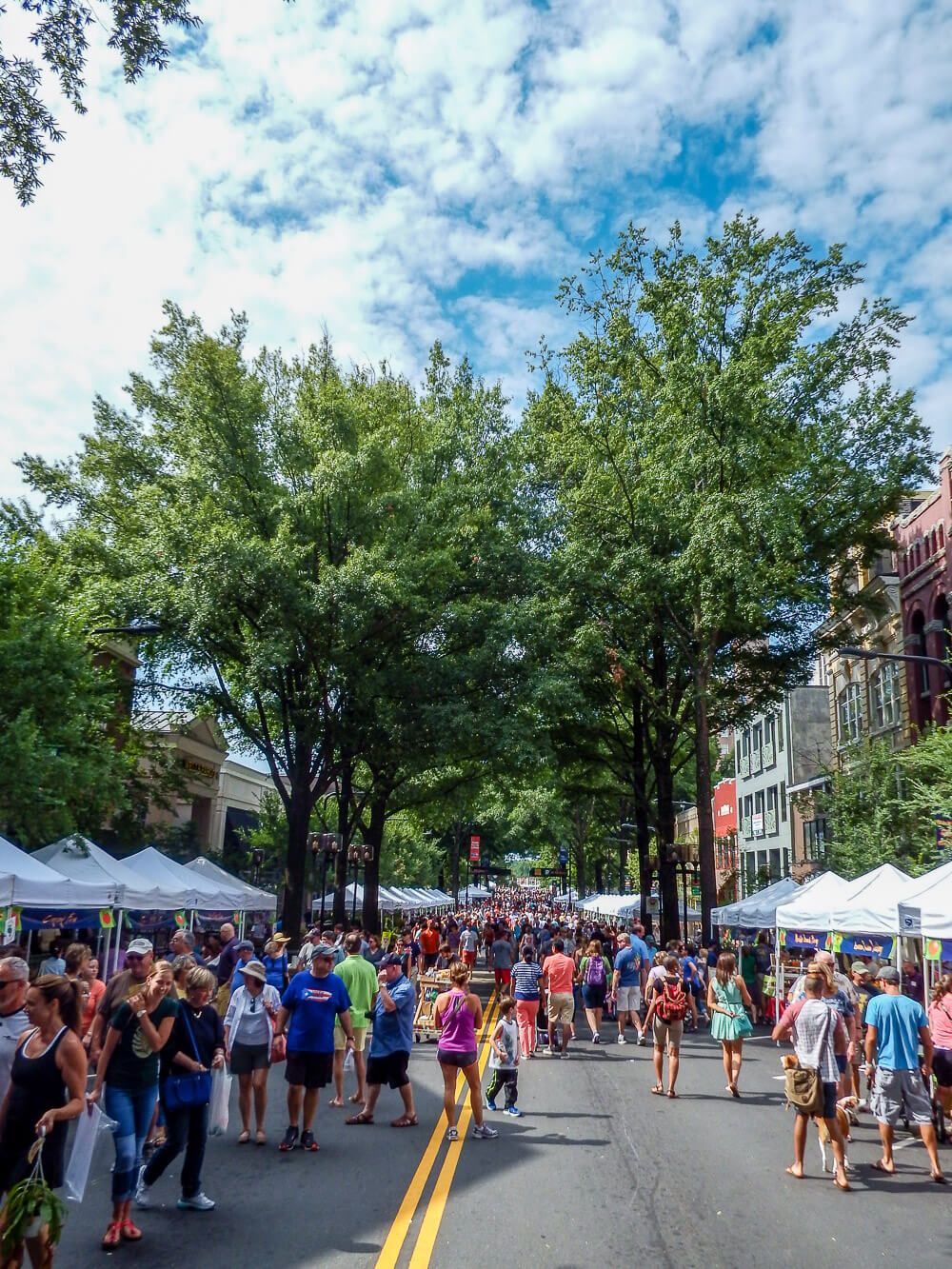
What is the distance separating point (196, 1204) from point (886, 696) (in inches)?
1269

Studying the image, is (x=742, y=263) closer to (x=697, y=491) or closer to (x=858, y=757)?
(x=697, y=491)

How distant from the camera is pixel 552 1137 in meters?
9.88

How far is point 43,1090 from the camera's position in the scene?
5.68 meters

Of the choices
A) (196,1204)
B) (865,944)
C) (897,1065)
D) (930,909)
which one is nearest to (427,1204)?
(196,1204)

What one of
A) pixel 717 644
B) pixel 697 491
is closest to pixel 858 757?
pixel 717 644

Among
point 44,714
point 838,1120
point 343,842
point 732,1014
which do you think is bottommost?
point 838,1120

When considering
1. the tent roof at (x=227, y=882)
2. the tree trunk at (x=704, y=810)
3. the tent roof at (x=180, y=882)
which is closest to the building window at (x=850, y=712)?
the tree trunk at (x=704, y=810)

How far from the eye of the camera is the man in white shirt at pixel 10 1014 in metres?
6.03

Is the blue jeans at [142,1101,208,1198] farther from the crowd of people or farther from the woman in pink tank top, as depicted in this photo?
the woman in pink tank top

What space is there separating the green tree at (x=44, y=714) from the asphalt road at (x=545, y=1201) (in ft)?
24.5

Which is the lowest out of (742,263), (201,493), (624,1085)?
(624,1085)

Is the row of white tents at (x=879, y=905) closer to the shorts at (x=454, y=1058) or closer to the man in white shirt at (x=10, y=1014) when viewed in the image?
the shorts at (x=454, y=1058)

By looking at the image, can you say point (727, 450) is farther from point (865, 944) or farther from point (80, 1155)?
point (80, 1155)

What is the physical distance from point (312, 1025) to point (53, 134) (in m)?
8.33
